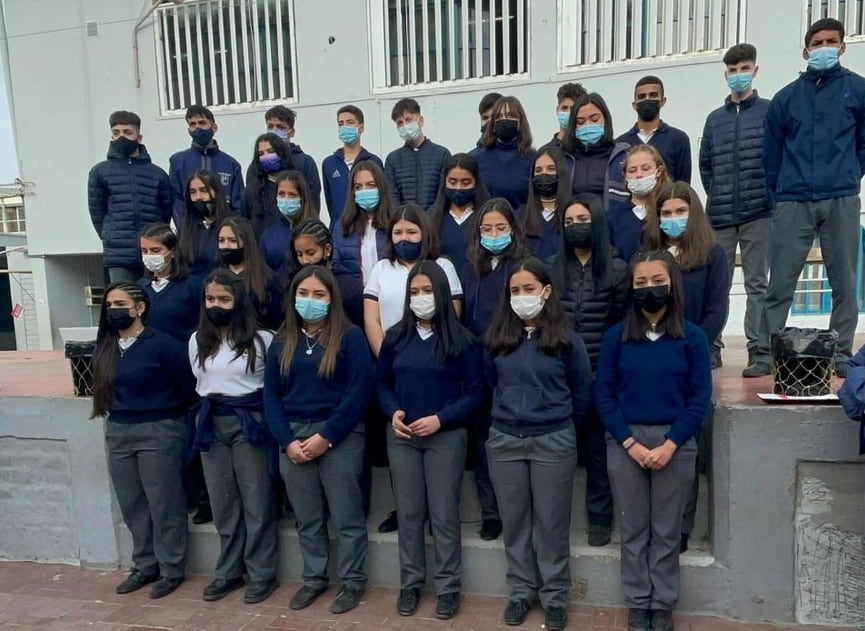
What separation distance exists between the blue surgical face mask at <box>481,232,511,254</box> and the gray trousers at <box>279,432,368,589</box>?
1.24 meters

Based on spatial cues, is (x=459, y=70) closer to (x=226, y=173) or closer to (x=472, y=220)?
(x=226, y=173)

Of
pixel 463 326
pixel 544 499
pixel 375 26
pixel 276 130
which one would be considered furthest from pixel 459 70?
pixel 544 499

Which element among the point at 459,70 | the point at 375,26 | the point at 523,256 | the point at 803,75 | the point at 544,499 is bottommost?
the point at 544,499

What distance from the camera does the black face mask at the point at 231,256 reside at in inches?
162

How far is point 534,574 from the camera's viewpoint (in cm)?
361

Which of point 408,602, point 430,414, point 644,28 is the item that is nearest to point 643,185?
point 430,414

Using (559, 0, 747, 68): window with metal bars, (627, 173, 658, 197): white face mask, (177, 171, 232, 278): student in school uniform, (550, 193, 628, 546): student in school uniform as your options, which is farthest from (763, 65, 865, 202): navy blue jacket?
(559, 0, 747, 68): window with metal bars

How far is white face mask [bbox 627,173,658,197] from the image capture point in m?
3.89

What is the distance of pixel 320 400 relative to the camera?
3697 mm

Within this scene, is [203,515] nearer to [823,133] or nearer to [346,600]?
[346,600]

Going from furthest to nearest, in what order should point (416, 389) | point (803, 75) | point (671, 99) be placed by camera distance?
point (671, 99)
point (803, 75)
point (416, 389)

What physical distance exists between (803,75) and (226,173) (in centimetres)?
405

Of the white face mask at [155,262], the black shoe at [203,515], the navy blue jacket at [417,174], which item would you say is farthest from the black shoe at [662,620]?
the white face mask at [155,262]

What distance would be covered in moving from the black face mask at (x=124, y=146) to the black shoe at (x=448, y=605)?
3.82 m
